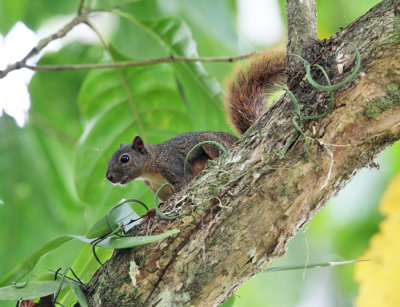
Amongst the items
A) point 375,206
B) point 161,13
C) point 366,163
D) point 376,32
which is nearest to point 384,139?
point 366,163

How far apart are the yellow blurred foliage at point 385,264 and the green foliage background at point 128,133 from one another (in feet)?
0.33

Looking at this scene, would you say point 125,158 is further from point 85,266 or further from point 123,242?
point 123,242

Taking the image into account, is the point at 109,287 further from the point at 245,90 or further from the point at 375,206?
the point at 375,206

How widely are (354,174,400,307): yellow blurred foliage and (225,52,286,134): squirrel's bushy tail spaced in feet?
2.77

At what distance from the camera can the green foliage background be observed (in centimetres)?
283

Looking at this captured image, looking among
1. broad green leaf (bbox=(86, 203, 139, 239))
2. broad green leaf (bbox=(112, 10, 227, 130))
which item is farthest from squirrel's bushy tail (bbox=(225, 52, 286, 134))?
broad green leaf (bbox=(86, 203, 139, 239))

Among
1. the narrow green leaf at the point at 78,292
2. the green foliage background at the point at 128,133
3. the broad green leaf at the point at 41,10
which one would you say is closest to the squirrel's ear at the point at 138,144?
the green foliage background at the point at 128,133

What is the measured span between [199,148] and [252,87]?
0.44 metres

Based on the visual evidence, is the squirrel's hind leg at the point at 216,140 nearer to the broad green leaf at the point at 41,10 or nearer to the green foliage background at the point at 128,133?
the green foliage background at the point at 128,133

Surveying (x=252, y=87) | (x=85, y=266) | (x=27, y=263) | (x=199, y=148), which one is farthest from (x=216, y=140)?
(x=27, y=263)

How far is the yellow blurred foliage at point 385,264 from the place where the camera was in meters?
2.74

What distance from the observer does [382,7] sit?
5.60 feet

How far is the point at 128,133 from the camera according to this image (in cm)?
305

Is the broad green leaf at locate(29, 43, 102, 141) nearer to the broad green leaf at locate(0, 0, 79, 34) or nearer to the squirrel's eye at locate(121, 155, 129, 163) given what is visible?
the broad green leaf at locate(0, 0, 79, 34)
